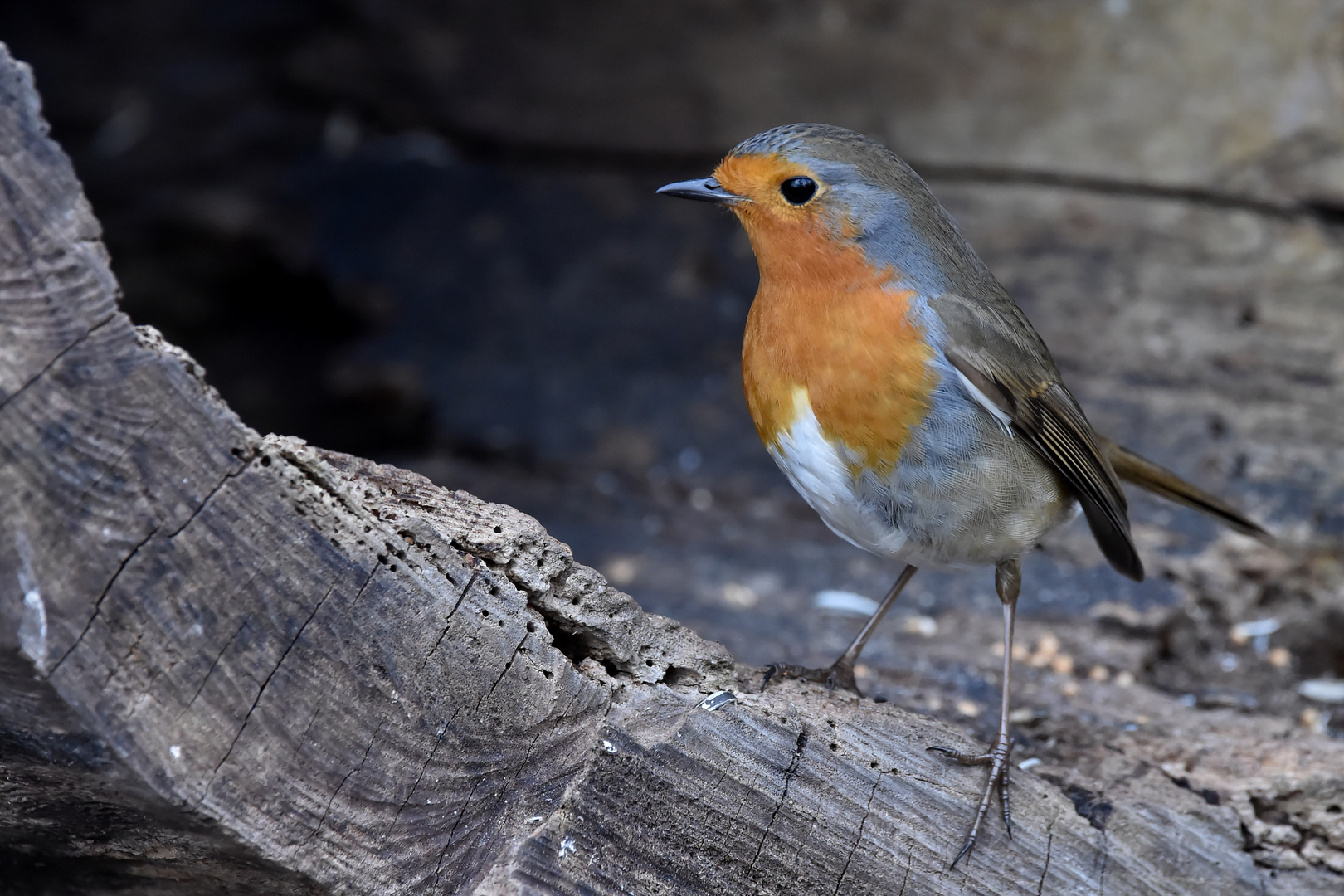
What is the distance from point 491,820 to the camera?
1874 mm

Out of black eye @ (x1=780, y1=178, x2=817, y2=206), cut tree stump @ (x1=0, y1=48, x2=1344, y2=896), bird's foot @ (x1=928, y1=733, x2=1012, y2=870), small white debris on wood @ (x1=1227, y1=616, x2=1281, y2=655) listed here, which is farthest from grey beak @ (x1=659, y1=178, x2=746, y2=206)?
small white debris on wood @ (x1=1227, y1=616, x2=1281, y2=655)

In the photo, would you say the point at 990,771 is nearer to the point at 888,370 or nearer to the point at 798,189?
the point at 888,370

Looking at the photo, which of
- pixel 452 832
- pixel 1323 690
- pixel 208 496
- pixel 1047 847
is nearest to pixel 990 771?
pixel 1047 847

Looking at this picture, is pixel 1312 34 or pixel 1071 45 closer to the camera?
pixel 1312 34

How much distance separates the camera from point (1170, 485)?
315 cm

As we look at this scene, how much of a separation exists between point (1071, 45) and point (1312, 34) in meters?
0.80

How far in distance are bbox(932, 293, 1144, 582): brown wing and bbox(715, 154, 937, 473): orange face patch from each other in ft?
0.37

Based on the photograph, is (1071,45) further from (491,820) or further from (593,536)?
(491,820)

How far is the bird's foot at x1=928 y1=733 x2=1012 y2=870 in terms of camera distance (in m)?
Result: 2.17

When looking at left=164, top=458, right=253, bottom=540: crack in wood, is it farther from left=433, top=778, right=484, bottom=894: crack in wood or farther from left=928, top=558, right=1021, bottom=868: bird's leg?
left=928, top=558, right=1021, bottom=868: bird's leg

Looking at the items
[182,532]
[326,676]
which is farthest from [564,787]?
[182,532]

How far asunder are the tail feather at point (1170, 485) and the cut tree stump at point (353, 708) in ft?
3.34

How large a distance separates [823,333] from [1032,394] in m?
0.55

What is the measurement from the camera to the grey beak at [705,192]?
268cm
